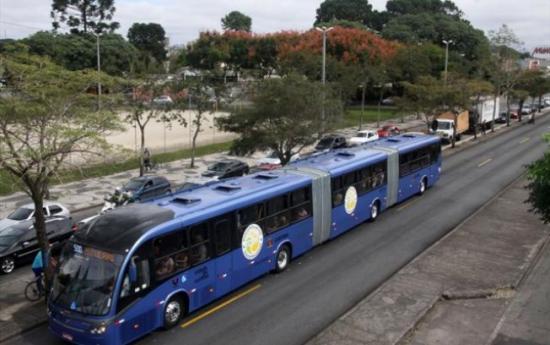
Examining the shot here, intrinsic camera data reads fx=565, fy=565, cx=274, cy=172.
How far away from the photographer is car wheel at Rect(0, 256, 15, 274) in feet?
57.1

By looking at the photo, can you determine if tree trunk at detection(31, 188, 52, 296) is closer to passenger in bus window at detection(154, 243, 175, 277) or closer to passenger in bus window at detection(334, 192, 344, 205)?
passenger in bus window at detection(154, 243, 175, 277)

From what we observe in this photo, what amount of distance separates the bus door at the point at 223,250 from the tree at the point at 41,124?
11.9 ft

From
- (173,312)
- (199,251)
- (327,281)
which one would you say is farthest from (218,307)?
(327,281)

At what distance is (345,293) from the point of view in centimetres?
1566

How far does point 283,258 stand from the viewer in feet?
57.0

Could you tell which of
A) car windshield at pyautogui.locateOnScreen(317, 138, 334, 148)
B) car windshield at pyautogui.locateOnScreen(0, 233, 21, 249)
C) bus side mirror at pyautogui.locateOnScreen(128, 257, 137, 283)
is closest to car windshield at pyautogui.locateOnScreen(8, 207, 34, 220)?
car windshield at pyautogui.locateOnScreen(0, 233, 21, 249)

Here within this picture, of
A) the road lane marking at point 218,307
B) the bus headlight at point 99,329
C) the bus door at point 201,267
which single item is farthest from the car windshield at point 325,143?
the bus headlight at point 99,329

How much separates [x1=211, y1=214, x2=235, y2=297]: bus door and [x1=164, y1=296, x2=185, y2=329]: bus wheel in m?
1.31

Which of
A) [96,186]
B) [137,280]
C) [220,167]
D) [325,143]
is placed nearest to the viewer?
[137,280]

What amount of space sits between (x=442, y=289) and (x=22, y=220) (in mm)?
15231

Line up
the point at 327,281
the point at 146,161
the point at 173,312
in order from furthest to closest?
the point at 146,161
the point at 327,281
the point at 173,312

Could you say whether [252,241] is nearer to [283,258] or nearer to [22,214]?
[283,258]

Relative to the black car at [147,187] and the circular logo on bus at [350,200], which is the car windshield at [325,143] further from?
the circular logo on bus at [350,200]

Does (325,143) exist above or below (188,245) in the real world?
below
